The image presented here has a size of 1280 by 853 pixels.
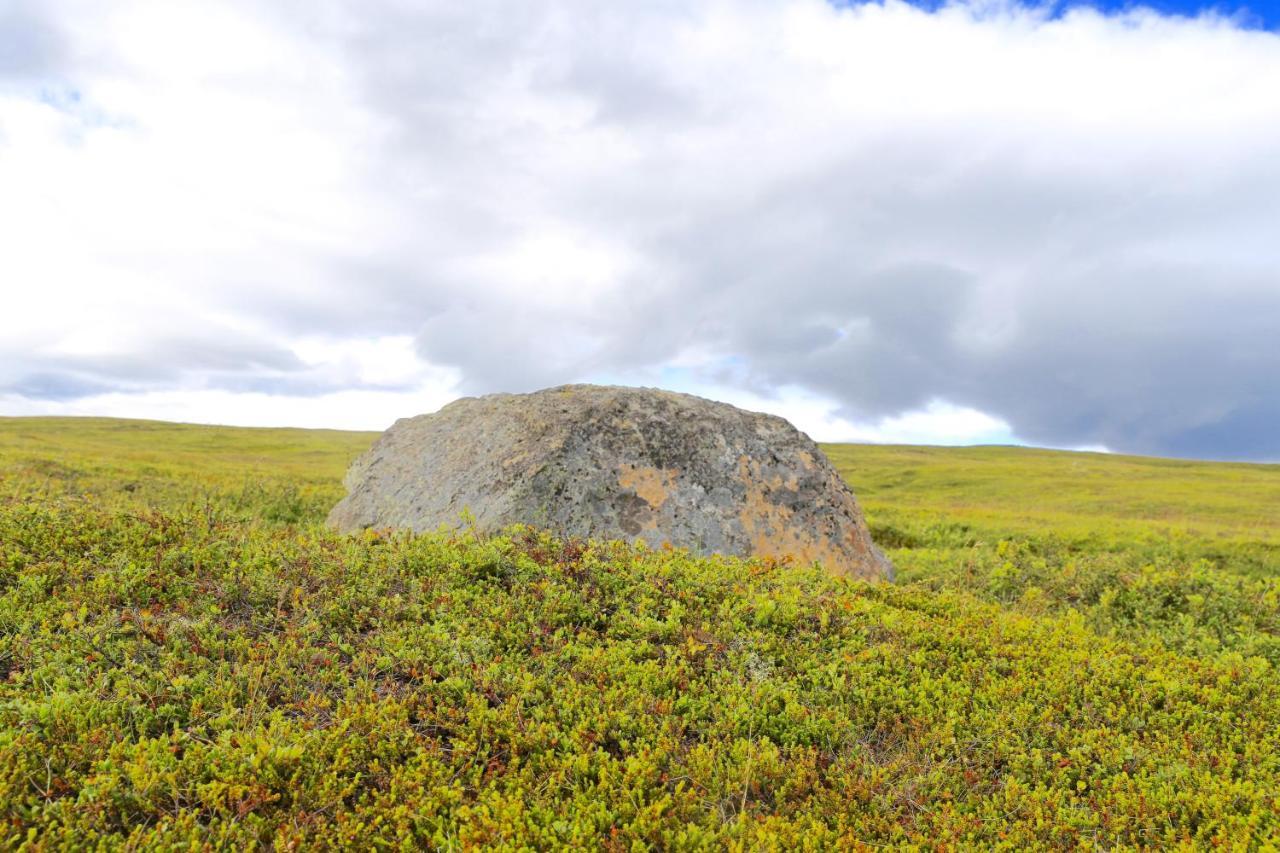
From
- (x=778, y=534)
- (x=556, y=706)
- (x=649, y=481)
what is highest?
(x=649, y=481)

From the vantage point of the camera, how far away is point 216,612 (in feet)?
22.6

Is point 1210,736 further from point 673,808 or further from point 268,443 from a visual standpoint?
point 268,443

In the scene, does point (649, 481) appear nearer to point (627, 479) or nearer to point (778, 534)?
point (627, 479)

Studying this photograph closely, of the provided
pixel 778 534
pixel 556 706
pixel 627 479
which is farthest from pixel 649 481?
pixel 556 706

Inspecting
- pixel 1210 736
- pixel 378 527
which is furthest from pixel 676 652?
pixel 378 527

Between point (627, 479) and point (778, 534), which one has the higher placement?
point (627, 479)

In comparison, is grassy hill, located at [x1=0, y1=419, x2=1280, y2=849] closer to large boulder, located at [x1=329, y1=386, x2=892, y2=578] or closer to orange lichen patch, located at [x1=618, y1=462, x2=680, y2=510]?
large boulder, located at [x1=329, y1=386, x2=892, y2=578]

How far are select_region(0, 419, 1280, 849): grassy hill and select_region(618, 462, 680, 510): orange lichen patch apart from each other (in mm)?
3169

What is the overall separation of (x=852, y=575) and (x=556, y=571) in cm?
750

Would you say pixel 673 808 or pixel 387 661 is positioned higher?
pixel 387 661

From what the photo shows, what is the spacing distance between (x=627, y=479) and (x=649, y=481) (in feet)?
1.38

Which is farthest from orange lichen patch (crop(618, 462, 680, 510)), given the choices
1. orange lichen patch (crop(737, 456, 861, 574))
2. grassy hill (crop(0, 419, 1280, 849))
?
grassy hill (crop(0, 419, 1280, 849))

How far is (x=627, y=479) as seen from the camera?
13.5m

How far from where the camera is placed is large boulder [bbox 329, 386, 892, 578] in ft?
42.8
